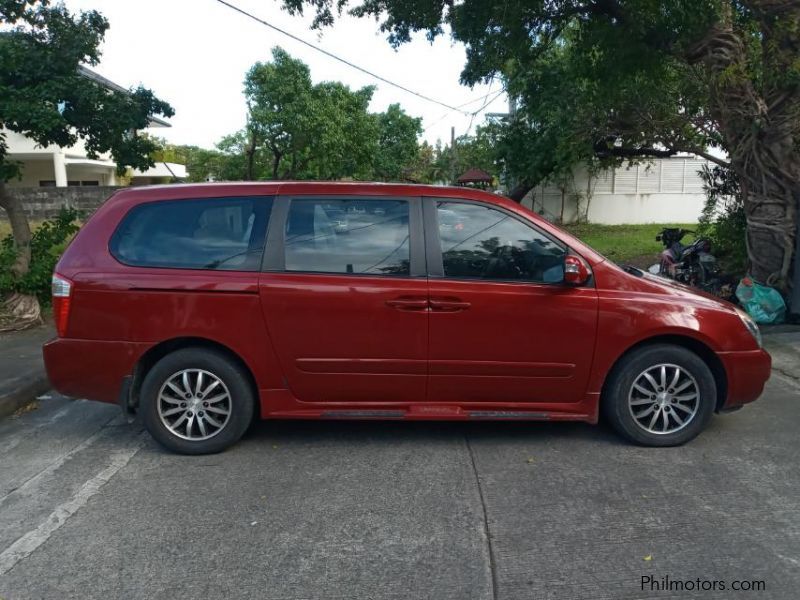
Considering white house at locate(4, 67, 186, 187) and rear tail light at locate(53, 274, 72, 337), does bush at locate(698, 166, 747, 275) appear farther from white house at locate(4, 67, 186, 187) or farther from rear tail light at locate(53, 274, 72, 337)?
white house at locate(4, 67, 186, 187)

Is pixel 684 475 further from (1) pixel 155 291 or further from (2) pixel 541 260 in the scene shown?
(1) pixel 155 291

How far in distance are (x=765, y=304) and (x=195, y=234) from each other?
6.69 metres

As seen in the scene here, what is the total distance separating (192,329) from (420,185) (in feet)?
6.07

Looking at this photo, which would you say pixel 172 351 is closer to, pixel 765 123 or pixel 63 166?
pixel 765 123

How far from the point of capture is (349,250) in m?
4.42

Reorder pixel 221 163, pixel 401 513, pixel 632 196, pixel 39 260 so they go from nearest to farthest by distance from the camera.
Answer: pixel 401 513
pixel 39 260
pixel 632 196
pixel 221 163

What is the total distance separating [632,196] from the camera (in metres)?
22.5

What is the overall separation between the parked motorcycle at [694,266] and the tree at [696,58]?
Answer: 64 centimetres

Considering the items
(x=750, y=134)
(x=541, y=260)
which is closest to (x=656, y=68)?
(x=750, y=134)

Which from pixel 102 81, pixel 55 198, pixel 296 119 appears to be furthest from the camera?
pixel 55 198

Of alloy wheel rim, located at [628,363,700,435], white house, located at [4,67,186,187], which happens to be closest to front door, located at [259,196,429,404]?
alloy wheel rim, located at [628,363,700,435]

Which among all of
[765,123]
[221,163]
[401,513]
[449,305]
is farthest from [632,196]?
[401,513]

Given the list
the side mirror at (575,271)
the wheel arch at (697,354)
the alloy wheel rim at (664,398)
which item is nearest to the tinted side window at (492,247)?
the side mirror at (575,271)

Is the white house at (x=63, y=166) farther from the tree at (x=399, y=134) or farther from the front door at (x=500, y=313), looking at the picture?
the front door at (x=500, y=313)
